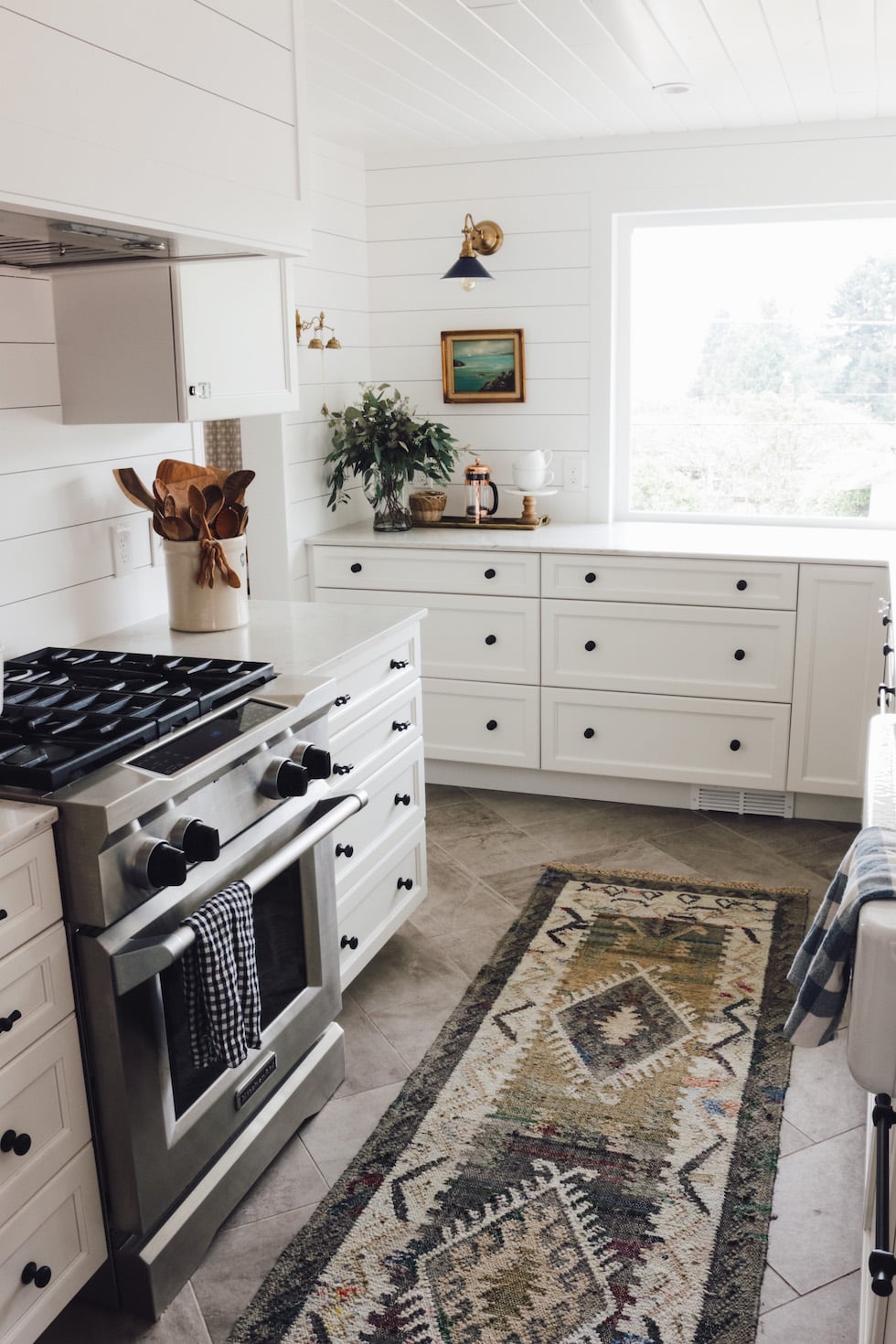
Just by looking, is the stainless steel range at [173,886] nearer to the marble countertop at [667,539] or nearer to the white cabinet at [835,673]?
the marble countertop at [667,539]

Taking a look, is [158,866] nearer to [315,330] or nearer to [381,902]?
[381,902]

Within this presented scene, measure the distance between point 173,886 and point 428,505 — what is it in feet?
8.77

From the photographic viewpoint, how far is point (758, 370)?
163 inches

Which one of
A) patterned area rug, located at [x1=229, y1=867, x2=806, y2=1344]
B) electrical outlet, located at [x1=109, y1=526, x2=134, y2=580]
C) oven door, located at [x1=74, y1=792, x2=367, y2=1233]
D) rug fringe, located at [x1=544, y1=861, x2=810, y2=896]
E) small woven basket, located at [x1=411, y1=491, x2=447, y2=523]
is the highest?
electrical outlet, located at [x1=109, y1=526, x2=134, y2=580]

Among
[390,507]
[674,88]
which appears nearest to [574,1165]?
[390,507]

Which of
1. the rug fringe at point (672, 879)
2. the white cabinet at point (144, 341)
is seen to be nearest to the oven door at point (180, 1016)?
the white cabinet at point (144, 341)

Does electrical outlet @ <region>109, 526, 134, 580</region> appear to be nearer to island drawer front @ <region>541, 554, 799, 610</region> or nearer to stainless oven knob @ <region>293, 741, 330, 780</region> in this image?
stainless oven knob @ <region>293, 741, 330, 780</region>

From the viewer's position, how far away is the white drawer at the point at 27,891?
1.50 meters

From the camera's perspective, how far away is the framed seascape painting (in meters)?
4.23

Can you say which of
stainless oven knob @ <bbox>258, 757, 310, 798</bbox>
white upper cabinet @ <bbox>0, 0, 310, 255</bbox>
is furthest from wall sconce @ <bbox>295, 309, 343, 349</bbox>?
stainless oven knob @ <bbox>258, 757, 310, 798</bbox>

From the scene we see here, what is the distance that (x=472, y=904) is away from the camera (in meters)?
3.23

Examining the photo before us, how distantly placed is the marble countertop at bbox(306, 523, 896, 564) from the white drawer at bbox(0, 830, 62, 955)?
240cm

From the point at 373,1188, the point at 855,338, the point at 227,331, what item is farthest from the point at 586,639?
the point at 373,1188

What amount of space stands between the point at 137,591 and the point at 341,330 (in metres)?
1.88
